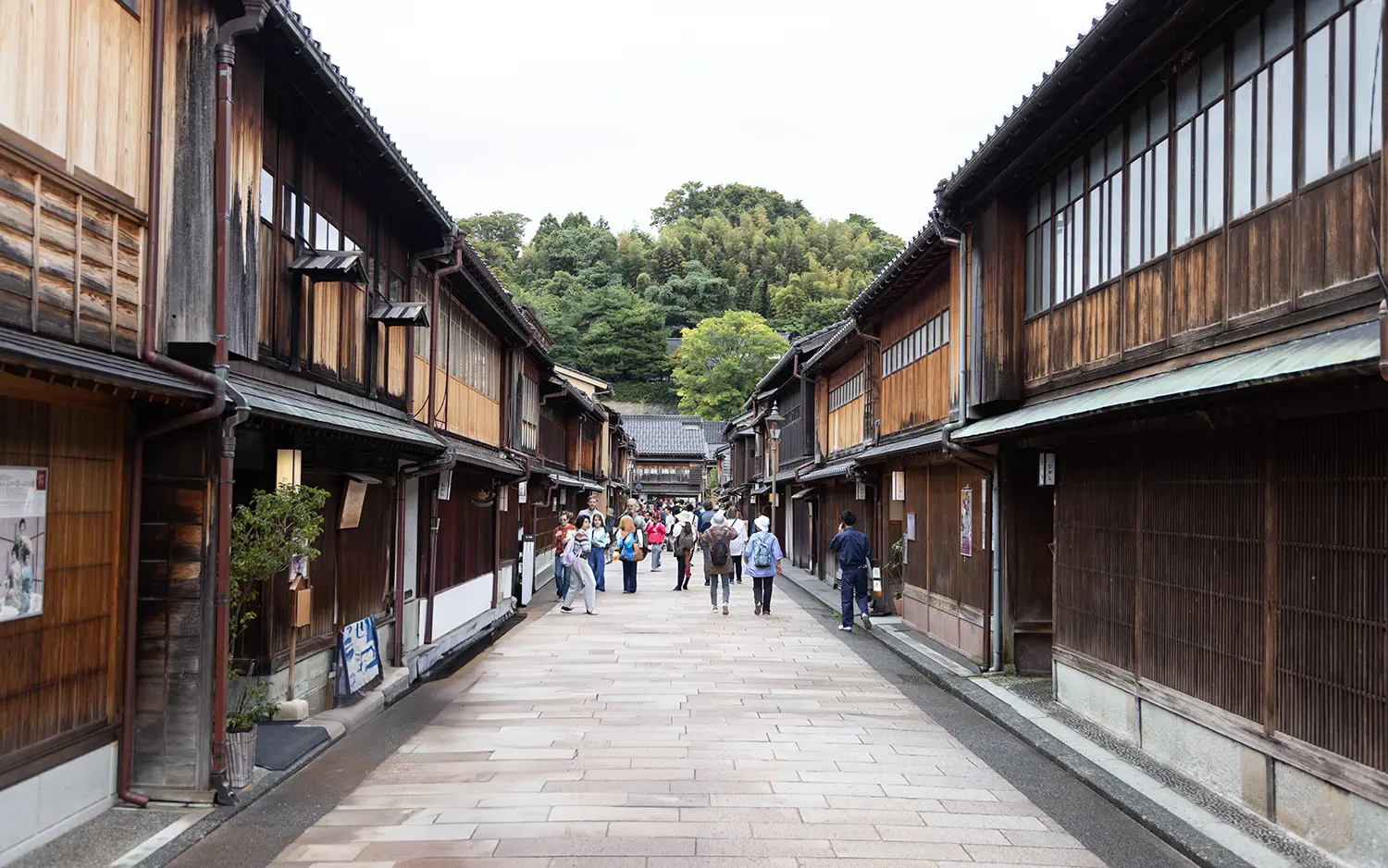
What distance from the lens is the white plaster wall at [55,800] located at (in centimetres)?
636

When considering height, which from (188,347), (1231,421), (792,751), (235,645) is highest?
(188,347)

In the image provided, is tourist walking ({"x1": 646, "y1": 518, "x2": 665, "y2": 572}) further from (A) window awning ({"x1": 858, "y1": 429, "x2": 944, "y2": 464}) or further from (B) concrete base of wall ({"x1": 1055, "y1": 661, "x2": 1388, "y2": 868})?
(B) concrete base of wall ({"x1": 1055, "y1": 661, "x2": 1388, "y2": 868})

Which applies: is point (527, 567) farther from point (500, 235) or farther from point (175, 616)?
point (500, 235)

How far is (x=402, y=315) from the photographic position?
43.4 feet

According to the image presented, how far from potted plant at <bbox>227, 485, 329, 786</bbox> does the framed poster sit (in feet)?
5.53

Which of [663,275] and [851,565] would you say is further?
[663,275]

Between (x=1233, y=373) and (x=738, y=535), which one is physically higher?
(x=1233, y=373)

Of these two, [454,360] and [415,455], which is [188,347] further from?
[454,360]

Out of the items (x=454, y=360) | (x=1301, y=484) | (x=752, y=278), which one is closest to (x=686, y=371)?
(x=752, y=278)

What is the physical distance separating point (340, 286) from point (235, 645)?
4435 millimetres

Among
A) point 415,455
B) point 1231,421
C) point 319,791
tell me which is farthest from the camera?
point 415,455

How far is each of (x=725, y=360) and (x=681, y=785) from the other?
219 feet

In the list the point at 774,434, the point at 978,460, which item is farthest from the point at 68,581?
the point at 774,434

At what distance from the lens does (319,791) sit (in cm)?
856
